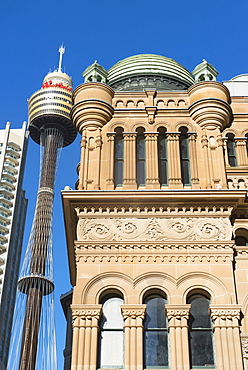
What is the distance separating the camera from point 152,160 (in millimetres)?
27625

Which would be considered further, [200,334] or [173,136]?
[173,136]

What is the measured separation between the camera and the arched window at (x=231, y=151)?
3001 cm

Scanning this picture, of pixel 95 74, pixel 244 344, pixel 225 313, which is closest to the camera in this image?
pixel 244 344

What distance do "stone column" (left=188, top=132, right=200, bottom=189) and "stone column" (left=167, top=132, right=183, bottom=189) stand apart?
1.98ft

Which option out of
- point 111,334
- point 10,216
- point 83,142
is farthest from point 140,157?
point 10,216

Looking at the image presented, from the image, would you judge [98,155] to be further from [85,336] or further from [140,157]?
[85,336]

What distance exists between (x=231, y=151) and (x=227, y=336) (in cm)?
1225

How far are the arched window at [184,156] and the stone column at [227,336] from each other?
751 centimetres

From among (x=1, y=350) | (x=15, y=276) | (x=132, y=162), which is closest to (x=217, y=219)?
(x=132, y=162)

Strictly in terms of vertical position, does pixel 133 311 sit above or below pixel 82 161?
Result: below

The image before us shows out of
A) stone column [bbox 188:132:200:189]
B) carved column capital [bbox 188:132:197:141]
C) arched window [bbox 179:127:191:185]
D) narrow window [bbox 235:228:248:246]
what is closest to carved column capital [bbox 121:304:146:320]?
narrow window [bbox 235:228:248:246]

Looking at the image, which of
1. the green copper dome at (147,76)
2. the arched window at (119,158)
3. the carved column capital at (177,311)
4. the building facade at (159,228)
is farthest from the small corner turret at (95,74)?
the carved column capital at (177,311)

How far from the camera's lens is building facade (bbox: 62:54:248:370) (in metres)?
21.3

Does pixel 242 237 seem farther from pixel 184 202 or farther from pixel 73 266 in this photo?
pixel 73 266
